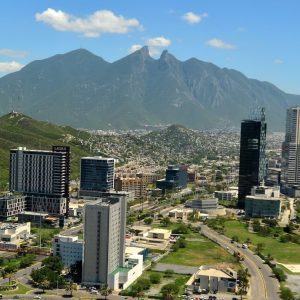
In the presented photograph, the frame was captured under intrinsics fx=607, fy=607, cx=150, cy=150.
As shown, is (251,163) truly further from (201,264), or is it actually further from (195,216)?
(201,264)

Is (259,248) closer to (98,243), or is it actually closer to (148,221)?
(148,221)

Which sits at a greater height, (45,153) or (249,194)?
(45,153)

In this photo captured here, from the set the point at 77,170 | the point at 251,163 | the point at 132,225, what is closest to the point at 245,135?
the point at 251,163

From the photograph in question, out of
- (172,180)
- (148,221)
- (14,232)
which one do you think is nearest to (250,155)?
(172,180)

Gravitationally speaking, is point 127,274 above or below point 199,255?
above

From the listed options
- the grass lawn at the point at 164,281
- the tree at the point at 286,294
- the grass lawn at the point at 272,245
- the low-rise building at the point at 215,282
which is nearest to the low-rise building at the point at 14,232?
the grass lawn at the point at 164,281

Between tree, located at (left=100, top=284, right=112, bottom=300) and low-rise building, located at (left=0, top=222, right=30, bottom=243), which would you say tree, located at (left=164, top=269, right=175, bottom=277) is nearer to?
tree, located at (left=100, top=284, right=112, bottom=300)

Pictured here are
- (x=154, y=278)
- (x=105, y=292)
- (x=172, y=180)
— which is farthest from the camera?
(x=172, y=180)

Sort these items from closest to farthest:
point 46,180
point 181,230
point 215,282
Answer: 1. point 215,282
2. point 181,230
3. point 46,180
